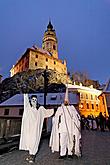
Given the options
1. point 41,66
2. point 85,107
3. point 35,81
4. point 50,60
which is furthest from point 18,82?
point 85,107

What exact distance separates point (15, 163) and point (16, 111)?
3098cm

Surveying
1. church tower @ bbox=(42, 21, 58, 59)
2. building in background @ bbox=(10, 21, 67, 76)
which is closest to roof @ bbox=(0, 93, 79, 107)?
building in background @ bbox=(10, 21, 67, 76)

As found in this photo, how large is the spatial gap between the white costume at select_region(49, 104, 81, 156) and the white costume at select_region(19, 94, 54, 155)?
1065mm

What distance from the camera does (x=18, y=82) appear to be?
2601 inches

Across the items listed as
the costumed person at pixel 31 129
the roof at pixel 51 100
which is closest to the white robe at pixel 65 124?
the costumed person at pixel 31 129

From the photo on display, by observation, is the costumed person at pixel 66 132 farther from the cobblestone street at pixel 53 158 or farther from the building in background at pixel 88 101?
the building in background at pixel 88 101

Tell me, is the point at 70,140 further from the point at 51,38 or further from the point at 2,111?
the point at 51,38

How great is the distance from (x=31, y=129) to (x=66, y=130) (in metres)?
1.52

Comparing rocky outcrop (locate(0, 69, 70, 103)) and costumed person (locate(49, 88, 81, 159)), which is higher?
rocky outcrop (locate(0, 69, 70, 103))

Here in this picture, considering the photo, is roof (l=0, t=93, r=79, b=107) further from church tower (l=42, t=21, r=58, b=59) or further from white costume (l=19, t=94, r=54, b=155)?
church tower (l=42, t=21, r=58, b=59)

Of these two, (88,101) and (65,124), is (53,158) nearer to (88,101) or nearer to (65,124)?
(65,124)

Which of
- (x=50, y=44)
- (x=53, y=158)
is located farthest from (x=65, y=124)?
(x=50, y=44)

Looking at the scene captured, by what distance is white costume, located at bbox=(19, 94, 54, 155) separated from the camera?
573 cm

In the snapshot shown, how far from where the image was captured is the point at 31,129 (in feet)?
19.3
